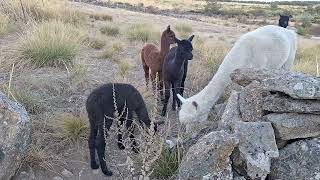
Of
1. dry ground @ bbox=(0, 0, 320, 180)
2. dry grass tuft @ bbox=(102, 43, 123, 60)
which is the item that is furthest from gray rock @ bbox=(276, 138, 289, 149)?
dry grass tuft @ bbox=(102, 43, 123, 60)

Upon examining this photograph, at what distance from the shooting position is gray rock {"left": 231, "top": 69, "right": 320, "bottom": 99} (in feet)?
14.9

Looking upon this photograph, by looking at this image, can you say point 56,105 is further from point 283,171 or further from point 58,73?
point 283,171

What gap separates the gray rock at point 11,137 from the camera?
4812mm

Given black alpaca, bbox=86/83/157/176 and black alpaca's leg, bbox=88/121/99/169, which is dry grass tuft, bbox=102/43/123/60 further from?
black alpaca's leg, bbox=88/121/99/169

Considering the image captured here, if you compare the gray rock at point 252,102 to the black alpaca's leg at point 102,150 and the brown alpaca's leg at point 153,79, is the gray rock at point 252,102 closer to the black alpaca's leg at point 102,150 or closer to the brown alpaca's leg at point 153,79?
the black alpaca's leg at point 102,150

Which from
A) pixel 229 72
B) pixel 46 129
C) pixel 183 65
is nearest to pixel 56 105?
pixel 46 129

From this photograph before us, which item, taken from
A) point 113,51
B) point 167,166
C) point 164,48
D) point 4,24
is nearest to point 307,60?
point 113,51

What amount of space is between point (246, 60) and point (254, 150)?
2.39 meters

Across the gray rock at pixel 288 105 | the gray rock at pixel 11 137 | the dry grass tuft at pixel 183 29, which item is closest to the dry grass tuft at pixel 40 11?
the dry grass tuft at pixel 183 29

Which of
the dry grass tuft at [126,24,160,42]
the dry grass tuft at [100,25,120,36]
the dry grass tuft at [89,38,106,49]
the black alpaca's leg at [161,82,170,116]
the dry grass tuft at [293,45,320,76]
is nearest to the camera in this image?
the black alpaca's leg at [161,82,170,116]

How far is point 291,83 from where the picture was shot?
4.67 m

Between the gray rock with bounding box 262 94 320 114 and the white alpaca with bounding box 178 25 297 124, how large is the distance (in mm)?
1070

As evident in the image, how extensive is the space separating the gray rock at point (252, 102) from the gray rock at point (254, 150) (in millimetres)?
508

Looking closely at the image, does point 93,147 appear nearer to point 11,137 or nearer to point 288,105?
point 11,137
